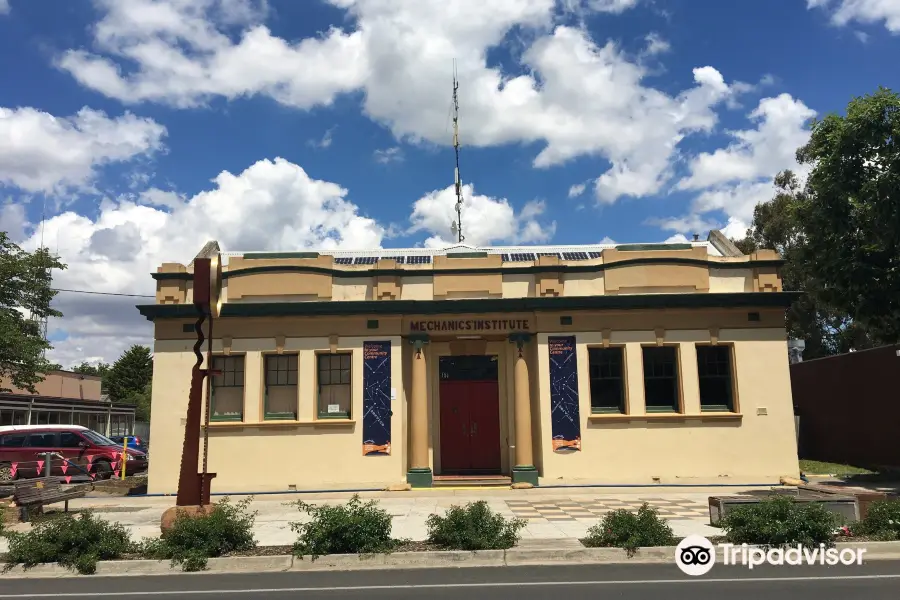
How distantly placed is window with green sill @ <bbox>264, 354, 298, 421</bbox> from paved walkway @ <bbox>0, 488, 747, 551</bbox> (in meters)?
2.13

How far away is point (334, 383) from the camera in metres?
17.0

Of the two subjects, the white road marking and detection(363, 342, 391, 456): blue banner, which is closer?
the white road marking

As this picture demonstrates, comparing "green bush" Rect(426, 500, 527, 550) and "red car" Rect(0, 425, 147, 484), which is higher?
"red car" Rect(0, 425, 147, 484)

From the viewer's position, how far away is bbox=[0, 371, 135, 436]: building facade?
28672 mm

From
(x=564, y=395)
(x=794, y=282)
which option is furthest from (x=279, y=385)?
(x=794, y=282)

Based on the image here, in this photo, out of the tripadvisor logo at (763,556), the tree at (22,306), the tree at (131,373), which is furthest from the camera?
the tree at (131,373)

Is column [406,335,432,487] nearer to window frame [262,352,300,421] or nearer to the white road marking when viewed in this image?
window frame [262,352,300,421]

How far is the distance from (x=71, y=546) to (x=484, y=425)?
10.3 meters

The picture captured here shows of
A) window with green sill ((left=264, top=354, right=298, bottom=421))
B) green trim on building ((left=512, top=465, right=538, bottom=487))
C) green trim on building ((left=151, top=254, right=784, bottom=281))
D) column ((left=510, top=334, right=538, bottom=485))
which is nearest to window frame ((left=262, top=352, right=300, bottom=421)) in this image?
window with green sill ((left=264, top=354, right=298, bottom=421))

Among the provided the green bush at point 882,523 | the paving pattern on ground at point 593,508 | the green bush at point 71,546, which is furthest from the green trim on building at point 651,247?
the green bush at point 71,546

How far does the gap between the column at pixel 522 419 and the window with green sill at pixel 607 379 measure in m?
1.60

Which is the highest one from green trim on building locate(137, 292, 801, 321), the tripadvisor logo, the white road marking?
green trim on building locate(137, 292, 801, 321)

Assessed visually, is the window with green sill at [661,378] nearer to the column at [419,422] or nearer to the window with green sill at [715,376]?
the window with green sill at [715,376]

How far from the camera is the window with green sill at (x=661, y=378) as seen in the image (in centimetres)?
1691
